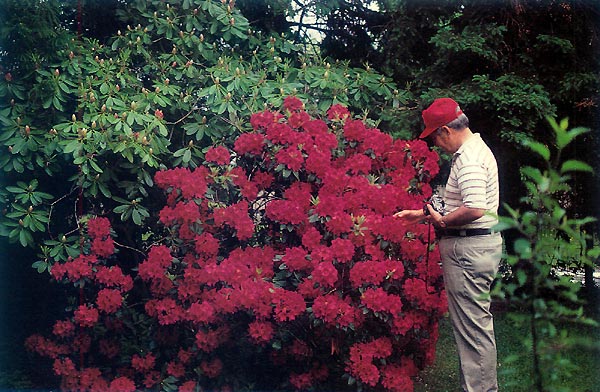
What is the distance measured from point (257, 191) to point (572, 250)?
2.51m

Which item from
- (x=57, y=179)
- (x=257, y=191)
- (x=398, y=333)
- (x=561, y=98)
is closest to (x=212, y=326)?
(x=257, y=191)

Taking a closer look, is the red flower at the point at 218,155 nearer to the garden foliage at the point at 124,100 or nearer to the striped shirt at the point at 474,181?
the garden foliage at the point at 124,100

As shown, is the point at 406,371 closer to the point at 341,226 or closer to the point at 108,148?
the point at 341,226

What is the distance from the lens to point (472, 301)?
3.58 m

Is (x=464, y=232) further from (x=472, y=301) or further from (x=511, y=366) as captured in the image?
(x=511, y=366)

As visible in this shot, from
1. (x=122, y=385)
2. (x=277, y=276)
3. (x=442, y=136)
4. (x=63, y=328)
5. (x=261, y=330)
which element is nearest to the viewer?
(x=442, y=136)

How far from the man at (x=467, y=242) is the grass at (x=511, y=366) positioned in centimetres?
57

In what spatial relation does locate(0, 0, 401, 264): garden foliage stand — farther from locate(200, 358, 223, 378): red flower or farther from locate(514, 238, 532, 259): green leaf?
locate(514, 238, 532, 259): green leaf

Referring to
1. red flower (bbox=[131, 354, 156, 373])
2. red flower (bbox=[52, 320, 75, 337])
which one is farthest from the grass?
red flower (bbox=[52, 320, 75, 337])

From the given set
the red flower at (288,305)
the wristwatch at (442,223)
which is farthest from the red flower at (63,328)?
the wristwatch at (442,223)

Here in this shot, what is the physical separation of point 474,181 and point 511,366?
2454mm

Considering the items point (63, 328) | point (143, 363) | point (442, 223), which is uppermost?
point (442, 223)

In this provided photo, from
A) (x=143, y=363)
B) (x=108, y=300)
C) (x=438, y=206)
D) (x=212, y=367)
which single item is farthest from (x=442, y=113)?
(x=143, y=363)

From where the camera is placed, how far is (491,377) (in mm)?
3633
